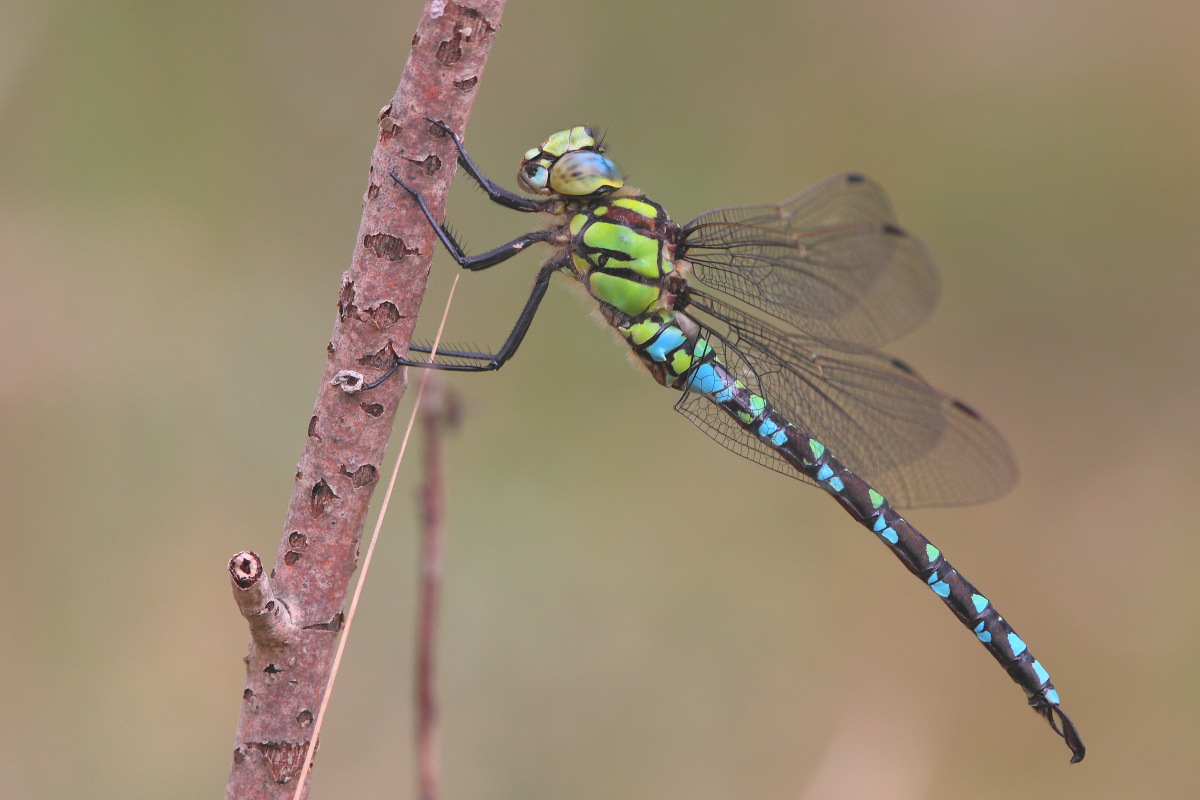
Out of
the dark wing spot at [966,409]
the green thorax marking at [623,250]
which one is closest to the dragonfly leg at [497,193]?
the green thorax marking at [623,250]

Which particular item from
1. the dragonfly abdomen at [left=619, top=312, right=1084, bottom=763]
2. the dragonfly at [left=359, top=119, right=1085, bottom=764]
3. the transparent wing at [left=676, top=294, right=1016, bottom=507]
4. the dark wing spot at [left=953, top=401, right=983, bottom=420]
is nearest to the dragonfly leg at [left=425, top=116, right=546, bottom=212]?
the dragonfly at [left=359, top=119, right=1085, bottom=764]

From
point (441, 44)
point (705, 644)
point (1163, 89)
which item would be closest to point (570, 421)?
point (705, 644)

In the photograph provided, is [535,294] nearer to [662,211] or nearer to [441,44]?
[662,211]

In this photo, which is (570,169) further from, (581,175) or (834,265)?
(834,265)

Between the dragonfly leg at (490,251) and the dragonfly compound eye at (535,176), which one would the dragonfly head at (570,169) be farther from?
the dragonfly leg at (490,251)

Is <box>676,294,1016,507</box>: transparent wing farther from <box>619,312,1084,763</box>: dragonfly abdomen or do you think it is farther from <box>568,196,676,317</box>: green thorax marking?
<box>568,196,676,317</box>: green thorax marking
